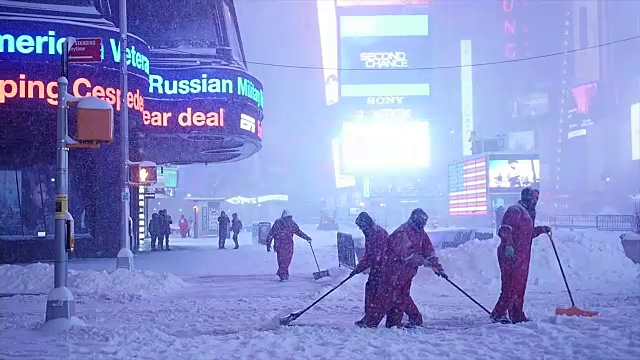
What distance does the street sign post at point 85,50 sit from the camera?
9.99m

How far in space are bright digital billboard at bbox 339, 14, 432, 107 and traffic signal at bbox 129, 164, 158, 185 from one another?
8722cm

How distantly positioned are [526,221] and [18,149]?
19105mm

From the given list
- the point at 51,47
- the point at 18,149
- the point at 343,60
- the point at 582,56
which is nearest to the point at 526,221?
the point at 51,47

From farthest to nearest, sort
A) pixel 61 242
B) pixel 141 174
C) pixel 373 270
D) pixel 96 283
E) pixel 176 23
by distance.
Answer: pixel 176 23, pixel 141 174, pixel 96 283, pixel 61 242, pixel 373 270

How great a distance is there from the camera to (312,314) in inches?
425

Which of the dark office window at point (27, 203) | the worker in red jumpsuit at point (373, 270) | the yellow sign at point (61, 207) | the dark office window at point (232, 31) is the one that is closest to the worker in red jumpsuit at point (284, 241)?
the worker in red jumpsuit at point (373, 270)

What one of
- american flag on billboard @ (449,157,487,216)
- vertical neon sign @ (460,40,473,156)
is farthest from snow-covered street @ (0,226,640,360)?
vertical neon sign @ (460,40,473,156)

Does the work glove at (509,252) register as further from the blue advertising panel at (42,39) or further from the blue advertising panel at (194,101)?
the blue advertising panel at (194,101)

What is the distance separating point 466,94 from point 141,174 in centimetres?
9866

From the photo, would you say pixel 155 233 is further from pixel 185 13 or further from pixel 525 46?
pixel 525 46

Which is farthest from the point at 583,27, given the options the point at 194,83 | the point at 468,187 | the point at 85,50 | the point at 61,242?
the point at 61,242

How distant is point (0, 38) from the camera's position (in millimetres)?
19047

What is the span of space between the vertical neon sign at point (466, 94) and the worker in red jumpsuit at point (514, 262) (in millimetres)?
97928

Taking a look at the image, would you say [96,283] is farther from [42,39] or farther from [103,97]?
[42,39]
